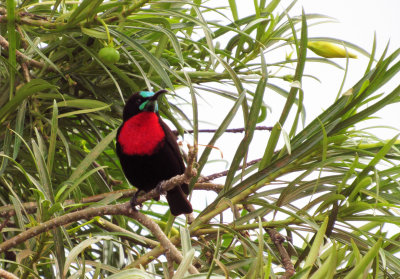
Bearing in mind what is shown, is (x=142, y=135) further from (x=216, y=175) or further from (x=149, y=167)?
(x=216, y=175)

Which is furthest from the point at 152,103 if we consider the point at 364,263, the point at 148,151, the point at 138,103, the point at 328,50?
the point at 364,263

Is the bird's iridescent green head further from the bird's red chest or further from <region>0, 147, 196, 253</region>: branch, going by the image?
<region>0, 147, 196, 253</region>: branch

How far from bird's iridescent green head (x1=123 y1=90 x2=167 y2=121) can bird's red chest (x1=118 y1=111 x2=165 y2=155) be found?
5 centimetres

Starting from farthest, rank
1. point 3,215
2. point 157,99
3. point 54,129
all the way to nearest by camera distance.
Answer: point 157,99
point 3,215
point 54,129

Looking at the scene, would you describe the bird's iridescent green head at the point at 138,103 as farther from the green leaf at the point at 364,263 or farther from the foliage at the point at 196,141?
the green leaf at the point at 364,263

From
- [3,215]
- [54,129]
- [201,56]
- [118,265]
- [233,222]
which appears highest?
Answer: [201,56]

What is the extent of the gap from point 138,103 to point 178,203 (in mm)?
331

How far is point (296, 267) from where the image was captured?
1.58 m

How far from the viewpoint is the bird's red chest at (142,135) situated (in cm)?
213

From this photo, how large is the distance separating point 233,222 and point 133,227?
71 centimetres

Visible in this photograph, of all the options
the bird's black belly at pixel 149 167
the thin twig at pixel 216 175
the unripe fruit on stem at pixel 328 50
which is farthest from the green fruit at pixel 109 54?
the unripe fruit on stem at pixel 328 50

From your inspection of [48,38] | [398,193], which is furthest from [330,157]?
[48,38]

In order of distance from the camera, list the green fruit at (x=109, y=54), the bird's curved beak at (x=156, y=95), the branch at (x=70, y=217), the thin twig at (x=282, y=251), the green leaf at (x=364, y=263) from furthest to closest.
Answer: the bird's curved beak at (x=156, y=95) < the green fruit at (x=109, y=54) < the thin twig at (x=282, y=251) < the branch at (x=70, y=217) < the green leaf at (x=364, y=263)

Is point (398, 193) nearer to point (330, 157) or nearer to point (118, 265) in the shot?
point (330, 157)
